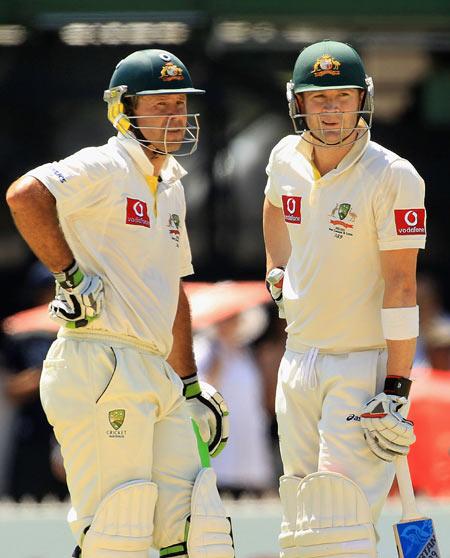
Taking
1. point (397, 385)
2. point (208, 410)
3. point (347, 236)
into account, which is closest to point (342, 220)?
point (347, 236)

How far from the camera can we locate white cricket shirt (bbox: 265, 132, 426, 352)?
5379 mm

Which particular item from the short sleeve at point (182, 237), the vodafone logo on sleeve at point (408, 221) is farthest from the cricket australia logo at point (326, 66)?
the short sleeve at point (182, 237)

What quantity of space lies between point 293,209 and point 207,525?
1.04m

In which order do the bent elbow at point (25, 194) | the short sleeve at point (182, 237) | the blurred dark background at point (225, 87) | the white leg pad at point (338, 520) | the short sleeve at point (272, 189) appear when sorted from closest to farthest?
the bent elbow at point (25, 194), the white leg pad at point (338, 520), the short sleeve at point (182, 237), the short sleeve at point (272, 189), the blurred dark background at point (225, 87)

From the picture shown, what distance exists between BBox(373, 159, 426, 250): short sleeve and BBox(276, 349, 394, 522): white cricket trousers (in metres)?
0.39

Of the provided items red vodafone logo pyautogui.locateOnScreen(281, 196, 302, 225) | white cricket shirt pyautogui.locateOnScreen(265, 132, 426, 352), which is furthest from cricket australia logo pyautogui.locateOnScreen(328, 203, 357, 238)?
red vodafone logo pyautogui.locateOnScreen(281, 196, 302, 225)

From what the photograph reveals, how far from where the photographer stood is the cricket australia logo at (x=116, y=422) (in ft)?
17.4

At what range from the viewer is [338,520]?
17.6 ft

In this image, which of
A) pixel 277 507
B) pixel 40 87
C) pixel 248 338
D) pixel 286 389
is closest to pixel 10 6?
pixel 40 87

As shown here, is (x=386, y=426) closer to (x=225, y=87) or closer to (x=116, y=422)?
(x=116, y=422)

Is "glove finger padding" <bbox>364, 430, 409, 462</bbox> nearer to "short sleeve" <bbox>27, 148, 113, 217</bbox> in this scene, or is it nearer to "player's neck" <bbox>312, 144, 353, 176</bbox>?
"player's neck" <bbox>312, 144, 353, 176</bbox>

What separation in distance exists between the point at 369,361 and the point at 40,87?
199 inches

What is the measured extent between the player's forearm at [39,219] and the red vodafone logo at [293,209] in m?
0.75

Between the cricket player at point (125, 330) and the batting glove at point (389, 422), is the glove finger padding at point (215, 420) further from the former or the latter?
the batting glove at point (389, 422)
